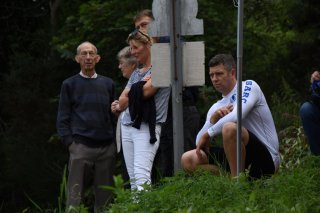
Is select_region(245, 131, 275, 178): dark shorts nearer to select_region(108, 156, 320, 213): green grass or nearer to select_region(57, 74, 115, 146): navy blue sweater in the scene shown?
select_region(108, 156, 320, 213): green grass

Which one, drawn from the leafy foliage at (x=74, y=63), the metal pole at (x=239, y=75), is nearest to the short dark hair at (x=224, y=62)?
the metal pole at (x=239, y=75)

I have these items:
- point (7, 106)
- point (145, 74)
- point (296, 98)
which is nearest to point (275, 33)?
point (296, 98)

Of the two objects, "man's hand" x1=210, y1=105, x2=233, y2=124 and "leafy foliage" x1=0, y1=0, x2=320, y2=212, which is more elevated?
"man's hand" x1=210, y1=105, x2=233, y2=124

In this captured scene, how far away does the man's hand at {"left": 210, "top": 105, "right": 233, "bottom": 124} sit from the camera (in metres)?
9.35

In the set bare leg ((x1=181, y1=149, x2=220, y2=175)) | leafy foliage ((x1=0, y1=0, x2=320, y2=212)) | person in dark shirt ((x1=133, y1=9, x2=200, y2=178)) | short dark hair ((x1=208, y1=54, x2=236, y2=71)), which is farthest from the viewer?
leafy foliage ((x1=0, y1=0, x2=320, y2=212))

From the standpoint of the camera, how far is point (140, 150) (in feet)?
33.1

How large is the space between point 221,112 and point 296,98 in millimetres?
8806

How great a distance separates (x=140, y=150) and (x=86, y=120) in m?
1.68

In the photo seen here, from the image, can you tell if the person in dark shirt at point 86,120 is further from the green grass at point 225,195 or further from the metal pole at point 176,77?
the green grass at point 225,195

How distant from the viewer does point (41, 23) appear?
29688mm

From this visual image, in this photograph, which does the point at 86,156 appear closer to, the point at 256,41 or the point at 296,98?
the point at 296,98

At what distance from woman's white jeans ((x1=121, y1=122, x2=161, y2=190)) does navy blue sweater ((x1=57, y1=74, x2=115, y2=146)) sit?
1441 mm

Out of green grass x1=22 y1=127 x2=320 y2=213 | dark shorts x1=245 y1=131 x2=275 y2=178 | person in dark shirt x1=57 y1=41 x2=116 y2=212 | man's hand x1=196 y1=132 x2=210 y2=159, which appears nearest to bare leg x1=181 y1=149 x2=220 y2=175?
man's hand x1=196 y1=132 x2=210 y2=159

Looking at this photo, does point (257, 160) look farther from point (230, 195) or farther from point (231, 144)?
point (230, 195)
